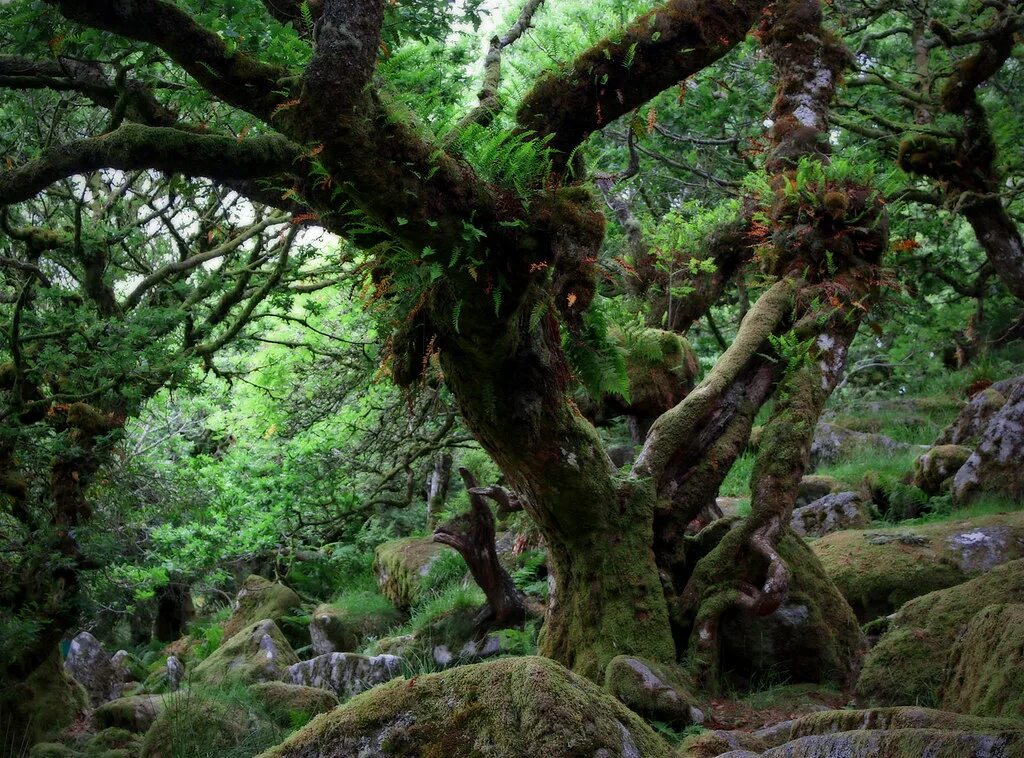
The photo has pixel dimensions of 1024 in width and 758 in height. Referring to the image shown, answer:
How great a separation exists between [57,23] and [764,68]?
33.6 ft

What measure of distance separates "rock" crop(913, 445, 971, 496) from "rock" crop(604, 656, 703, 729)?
21.5 ft

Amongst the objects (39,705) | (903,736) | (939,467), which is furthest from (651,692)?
(939,467)

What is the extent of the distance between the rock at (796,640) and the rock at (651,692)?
1056 millimetres

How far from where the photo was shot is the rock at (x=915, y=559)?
8.04 metres

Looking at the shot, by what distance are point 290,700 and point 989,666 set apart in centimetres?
549

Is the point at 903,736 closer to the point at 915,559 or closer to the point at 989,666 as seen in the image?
the point at 989,666

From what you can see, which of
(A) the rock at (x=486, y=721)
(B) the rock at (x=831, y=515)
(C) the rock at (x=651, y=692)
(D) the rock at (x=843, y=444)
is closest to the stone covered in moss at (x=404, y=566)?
(B) the rock at (x=831, y=515)

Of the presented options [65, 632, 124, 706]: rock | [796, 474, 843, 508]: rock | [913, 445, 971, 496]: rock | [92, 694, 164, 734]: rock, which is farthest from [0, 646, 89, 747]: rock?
[913, 445, 971, 496]: rock

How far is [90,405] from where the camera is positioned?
830cm

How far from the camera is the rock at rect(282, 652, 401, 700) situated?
8516 millimetres

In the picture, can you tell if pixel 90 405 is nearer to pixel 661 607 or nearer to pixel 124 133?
pixel 124 133

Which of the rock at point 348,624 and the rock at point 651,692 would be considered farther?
the rock at point 348,624

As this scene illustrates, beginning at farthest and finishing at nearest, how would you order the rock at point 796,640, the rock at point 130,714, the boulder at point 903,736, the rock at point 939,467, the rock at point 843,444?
the rock at point 843,444 < the rock at point 939,467 < the rock at point 130,714 < the rock at point 796,640 < the boulder at point 903,736

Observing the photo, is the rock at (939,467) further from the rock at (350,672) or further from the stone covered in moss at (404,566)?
the rock at (350,672)
